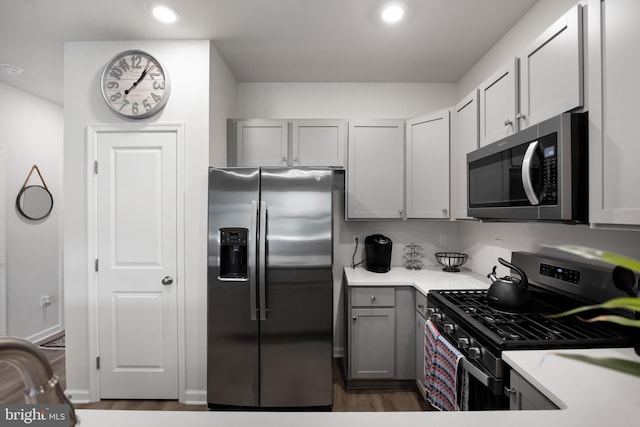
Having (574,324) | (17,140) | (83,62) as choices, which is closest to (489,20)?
(574,324)

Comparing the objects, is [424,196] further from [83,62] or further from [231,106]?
[83,62]

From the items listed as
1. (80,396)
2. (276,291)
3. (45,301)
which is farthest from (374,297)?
(45,301)

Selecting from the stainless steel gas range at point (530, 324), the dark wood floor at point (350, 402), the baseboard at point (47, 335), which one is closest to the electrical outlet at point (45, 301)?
the baseboard at point (47, 335)

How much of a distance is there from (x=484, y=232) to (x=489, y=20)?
62.0 inches

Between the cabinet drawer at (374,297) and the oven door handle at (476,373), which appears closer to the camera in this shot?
the oven door handle at (476,373)

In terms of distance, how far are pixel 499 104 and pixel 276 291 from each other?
1813 millimetres

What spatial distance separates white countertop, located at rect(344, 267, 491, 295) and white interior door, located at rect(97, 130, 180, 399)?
4.77ft

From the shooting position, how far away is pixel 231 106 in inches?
109

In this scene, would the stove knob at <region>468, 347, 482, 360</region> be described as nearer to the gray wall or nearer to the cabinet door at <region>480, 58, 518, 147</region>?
the cabinet door at <region>480, 58, 518, 147</region>

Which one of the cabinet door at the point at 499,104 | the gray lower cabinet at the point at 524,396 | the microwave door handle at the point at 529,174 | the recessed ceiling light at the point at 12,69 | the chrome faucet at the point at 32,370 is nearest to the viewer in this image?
the chrome faucet at the point at 32,370

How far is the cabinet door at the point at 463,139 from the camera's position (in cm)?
199

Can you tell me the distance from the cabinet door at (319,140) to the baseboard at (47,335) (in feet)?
10.9

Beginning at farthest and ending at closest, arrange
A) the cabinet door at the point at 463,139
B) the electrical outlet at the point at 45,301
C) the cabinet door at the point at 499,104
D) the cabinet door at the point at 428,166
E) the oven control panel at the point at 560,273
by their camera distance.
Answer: the electrical outlet at the point at 45,301, the cabinet door at the point at 428,166, the cabinet door at the point at 463,139, the cabinet door at the point at 499,104, the oven control panel at the point at 560,273

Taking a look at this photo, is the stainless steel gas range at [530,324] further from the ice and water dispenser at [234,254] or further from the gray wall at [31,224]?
the gray wall at [31,224]
